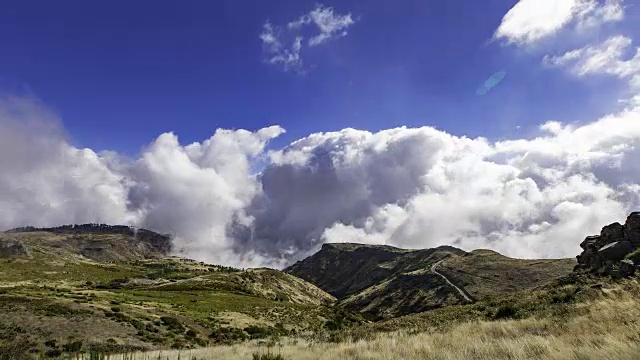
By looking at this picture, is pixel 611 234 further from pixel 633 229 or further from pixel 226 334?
pixel 226 334

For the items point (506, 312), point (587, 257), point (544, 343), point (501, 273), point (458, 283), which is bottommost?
point (544, 343)

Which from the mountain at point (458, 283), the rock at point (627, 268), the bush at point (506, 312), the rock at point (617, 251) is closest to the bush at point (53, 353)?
the bush at point (506, 312)

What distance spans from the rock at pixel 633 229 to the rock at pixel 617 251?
8.36 feet

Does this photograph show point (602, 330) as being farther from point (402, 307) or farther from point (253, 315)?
point (402, 307)

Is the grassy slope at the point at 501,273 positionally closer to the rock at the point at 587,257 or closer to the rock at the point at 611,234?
the rock at the point at 587,257

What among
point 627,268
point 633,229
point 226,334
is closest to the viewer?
point 627,268

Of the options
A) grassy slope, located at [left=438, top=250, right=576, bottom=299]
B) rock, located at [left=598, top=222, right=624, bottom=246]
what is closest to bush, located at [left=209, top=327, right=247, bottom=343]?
rock, located at [left=598, top=222, right=624, bottom=246]

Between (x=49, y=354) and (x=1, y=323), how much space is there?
11613 millimetres

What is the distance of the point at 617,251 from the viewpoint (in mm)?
42625

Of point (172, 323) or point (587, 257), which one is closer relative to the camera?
point (587, 257)

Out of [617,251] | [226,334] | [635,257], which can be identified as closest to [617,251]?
[617,251]

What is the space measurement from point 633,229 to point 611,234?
4.10m

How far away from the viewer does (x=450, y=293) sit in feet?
464

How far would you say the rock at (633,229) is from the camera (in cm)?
4544
